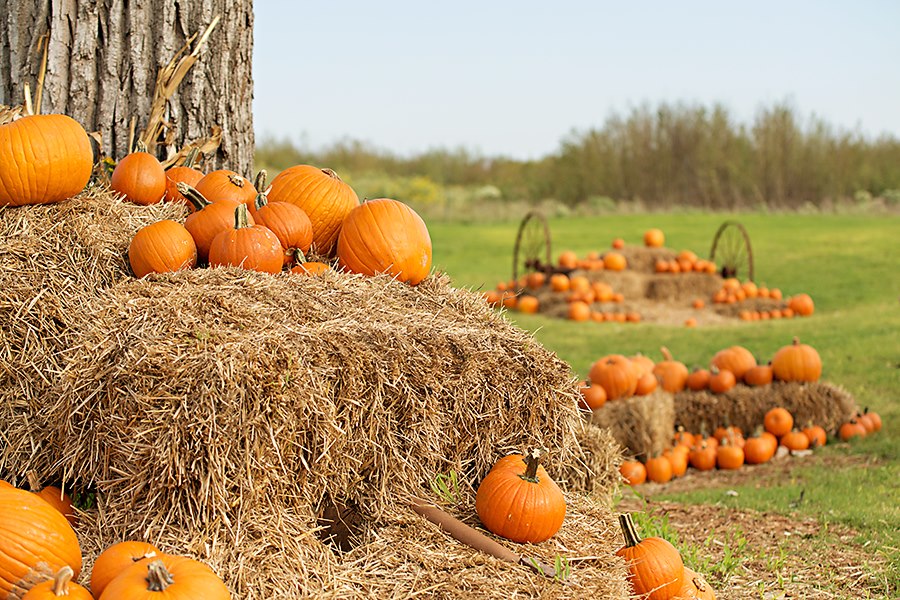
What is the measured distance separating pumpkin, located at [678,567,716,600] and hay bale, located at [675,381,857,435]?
4.67 meters

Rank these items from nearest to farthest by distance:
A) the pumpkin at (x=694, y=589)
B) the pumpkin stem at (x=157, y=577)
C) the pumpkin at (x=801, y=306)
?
the pumpkin stem at (x=157, y=577) → the pumpkin at (x=694, y=589) → the pumpkin at (x=801, y=306)

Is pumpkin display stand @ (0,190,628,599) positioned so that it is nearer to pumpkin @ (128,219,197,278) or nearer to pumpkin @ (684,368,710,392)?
pumpkin @ (128,219,197,278)

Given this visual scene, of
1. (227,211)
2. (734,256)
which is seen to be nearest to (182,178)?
(227,211)

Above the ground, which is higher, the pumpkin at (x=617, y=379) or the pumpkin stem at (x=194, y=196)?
the pumpkin stem at (x=194, y=196)

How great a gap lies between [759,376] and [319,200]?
566cm

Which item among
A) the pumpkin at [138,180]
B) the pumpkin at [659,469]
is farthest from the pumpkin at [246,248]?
the pumpkin at [659,469]

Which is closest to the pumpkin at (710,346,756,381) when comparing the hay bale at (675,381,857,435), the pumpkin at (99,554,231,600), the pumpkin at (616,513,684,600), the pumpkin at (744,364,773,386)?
the pumpkin at (744,364,773,386)

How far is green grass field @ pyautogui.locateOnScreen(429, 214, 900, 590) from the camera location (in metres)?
6.26

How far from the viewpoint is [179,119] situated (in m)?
5.08

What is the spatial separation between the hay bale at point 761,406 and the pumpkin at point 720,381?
0.05 m

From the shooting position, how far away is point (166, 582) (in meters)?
2.61

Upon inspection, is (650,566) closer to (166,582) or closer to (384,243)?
(384,243)

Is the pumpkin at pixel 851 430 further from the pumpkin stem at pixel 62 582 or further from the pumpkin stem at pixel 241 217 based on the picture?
the pumpkin stem at pixel 62 582

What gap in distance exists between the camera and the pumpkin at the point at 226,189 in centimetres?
436
